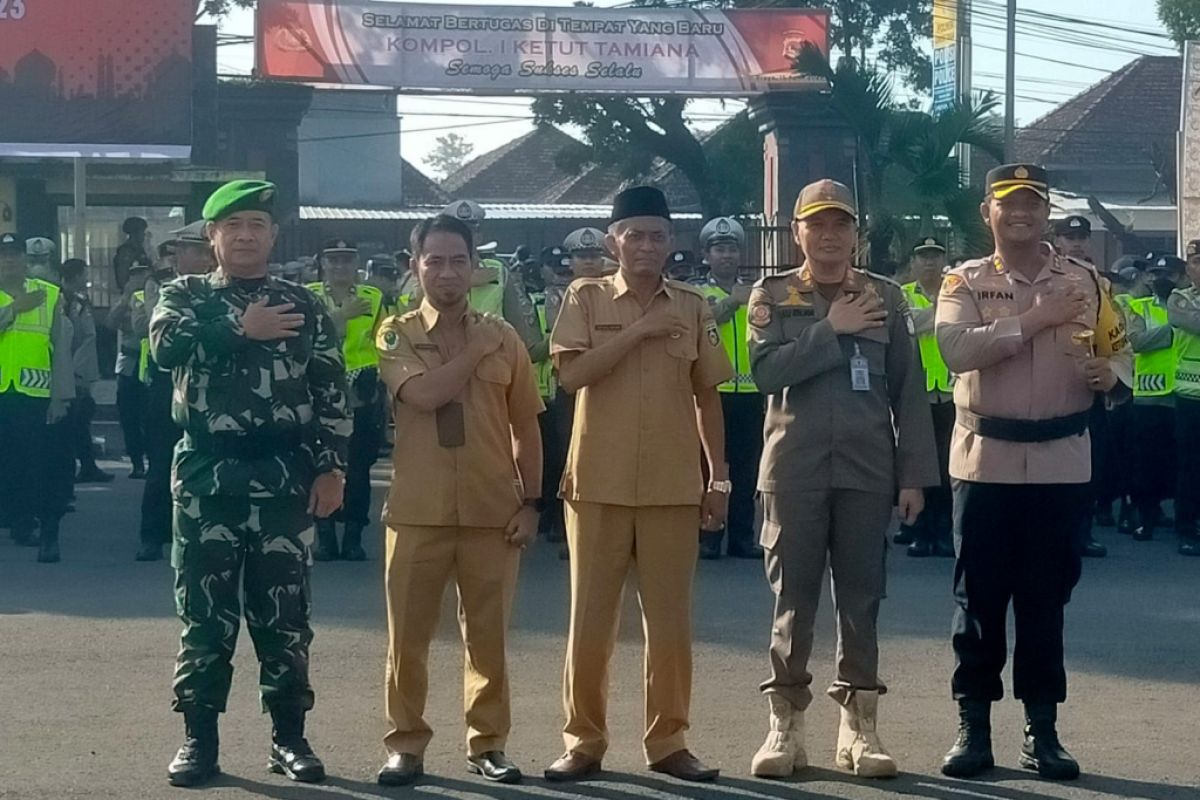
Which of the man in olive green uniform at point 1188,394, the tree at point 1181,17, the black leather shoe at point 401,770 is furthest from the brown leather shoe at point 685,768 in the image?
the tree at point 1181,17

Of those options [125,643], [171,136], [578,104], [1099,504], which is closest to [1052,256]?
[125,643]

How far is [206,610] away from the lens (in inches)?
246

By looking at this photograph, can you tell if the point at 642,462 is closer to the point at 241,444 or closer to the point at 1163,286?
the point at 241,444

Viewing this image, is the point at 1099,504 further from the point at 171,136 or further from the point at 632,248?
the point at 171,136

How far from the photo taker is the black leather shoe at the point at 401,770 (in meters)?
6.21

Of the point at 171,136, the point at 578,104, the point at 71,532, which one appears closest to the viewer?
the point at 71,532

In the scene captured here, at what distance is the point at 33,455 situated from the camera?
475 inches

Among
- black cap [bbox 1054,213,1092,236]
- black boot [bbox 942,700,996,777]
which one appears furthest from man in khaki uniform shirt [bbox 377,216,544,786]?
black cap [bbox 1054,213,1092,236]

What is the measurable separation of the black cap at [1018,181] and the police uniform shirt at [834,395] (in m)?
0.50

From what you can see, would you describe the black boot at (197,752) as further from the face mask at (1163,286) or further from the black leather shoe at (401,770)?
the face mask at (1163,286)

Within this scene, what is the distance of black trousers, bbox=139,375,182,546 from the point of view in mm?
11523

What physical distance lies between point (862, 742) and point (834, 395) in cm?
121

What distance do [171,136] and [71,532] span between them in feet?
39.0

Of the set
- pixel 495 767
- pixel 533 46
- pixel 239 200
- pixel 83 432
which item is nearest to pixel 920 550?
pixel 495 767
